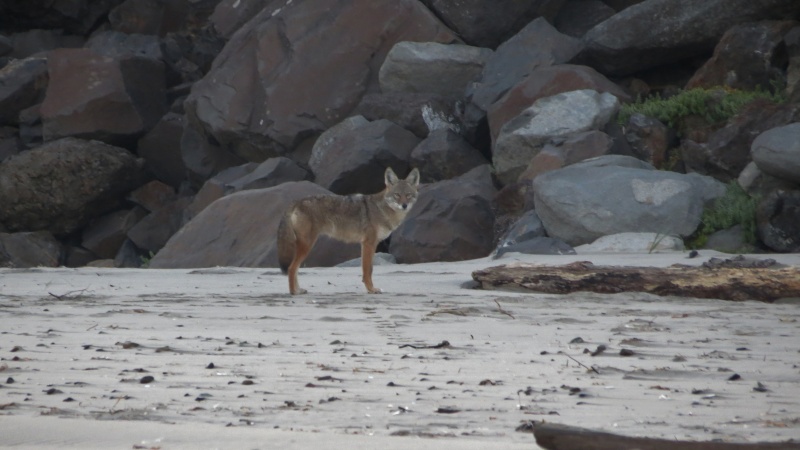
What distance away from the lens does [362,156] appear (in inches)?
659

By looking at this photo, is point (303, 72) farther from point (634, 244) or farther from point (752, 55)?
point (634, 244)

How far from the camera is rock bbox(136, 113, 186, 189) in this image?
21.3 metres

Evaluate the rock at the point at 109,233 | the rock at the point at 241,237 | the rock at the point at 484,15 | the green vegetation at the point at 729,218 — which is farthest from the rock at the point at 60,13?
the green vegetation at the point at 729,218

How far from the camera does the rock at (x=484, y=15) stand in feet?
63.4

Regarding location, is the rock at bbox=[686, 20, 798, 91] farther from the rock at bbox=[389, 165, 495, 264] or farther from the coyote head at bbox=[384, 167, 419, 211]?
the coyote head at bbox=[384, 167, 419, 211]

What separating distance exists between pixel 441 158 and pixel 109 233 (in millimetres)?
7206

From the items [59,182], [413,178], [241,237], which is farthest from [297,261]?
[59,182]

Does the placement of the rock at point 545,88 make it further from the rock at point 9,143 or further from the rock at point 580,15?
the rock at point 9,143

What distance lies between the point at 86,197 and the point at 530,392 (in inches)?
656

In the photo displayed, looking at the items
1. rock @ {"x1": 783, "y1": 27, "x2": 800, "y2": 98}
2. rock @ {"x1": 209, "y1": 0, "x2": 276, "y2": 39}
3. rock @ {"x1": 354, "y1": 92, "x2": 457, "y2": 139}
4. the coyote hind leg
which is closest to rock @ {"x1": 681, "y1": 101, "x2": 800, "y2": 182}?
rock @ {"x1": 783, "y1": 27, "x2": 800, "y2": 98}

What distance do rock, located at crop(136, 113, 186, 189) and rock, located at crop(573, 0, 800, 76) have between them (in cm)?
876

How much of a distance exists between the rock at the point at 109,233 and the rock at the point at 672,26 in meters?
9.28

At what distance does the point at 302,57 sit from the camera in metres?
19.3

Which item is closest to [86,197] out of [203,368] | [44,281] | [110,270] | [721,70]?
[110,270]
